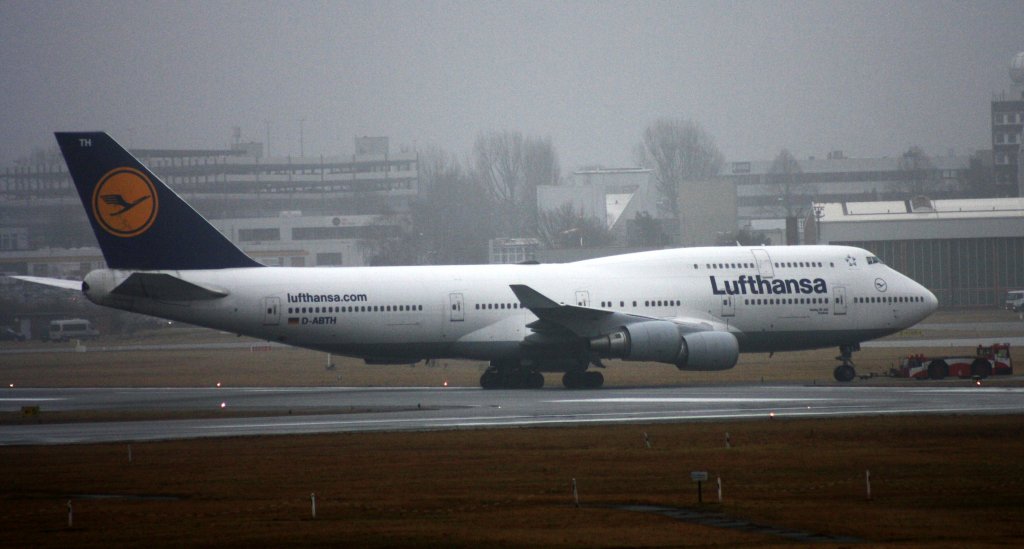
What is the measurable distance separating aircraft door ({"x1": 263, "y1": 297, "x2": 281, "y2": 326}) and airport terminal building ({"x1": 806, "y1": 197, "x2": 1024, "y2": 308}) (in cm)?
6315

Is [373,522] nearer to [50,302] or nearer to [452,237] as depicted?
[50,302]

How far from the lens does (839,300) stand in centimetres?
4891

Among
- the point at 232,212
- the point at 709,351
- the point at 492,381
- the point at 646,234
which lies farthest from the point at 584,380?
the point at 232,212

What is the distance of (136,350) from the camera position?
77.4 meters

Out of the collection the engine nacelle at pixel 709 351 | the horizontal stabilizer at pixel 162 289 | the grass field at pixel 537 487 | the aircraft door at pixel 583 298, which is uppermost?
the horizontal stabilizer at pixel 162 289

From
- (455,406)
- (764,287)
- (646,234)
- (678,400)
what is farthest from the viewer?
(646,234)

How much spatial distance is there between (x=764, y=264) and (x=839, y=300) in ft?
9.94

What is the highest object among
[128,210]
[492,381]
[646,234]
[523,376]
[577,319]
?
[646,234]

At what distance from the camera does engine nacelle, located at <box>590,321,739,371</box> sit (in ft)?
148

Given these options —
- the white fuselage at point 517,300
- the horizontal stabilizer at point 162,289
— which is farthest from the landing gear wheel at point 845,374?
the horizontal stabilizer at point 162,289

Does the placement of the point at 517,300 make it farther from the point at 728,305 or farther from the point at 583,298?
the point at 728,305

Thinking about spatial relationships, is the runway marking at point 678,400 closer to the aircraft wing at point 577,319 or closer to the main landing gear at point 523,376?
the aircraft wing at point 577,319

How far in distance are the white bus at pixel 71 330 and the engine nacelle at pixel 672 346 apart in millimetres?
56572

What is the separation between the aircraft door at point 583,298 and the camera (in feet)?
156
